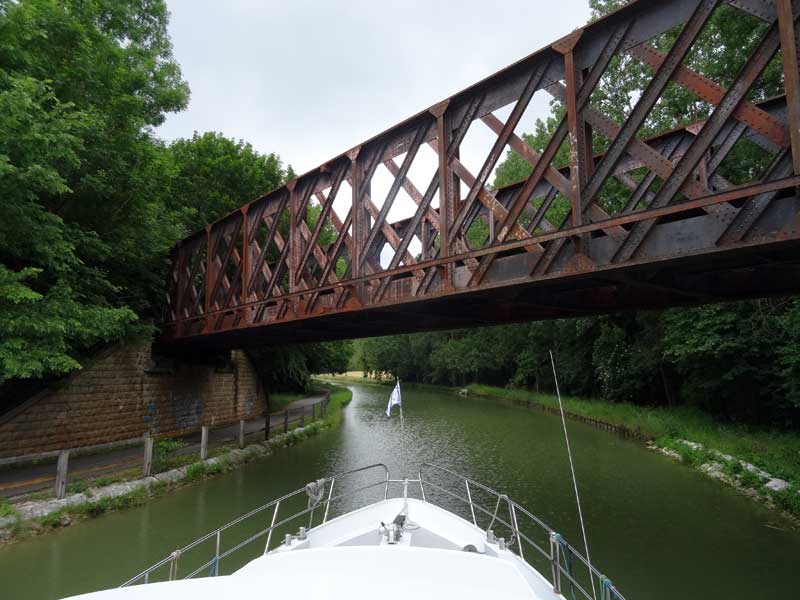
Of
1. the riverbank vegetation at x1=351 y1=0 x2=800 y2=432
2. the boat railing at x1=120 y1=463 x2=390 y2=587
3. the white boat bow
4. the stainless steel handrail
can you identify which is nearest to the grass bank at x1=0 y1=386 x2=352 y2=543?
the boat railing at x1=120 y1=463 x2=390 y2=587

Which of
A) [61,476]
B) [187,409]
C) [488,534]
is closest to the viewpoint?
[488,534]

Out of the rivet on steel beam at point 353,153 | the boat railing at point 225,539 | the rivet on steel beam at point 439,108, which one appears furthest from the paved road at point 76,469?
the rivet on steel beam at point 439,108

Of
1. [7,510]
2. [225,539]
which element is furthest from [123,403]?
[225,539]

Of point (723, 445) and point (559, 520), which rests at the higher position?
point (723, 445)

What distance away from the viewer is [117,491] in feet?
Answer: 40.1

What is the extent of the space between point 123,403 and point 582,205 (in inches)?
692

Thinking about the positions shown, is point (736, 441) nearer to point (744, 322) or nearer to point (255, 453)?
point (744, 322)

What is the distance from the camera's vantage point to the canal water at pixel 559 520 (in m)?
8.14

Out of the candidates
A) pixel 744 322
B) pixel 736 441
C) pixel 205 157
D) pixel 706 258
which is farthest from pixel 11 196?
pixel 744 322

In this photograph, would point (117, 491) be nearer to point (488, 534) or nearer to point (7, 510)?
point (7, 510)

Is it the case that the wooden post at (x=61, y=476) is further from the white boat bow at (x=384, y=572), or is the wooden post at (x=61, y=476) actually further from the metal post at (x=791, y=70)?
the metal post at (x=791, y=70)

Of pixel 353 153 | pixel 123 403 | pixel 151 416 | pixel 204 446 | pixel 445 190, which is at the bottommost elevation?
pixel 204 446

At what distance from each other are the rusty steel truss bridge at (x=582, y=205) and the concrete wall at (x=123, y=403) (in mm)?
6276

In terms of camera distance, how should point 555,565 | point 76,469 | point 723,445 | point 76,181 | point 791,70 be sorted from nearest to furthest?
point 555,565
point 791,70
point 76,469
point 76,181
point 723,445
